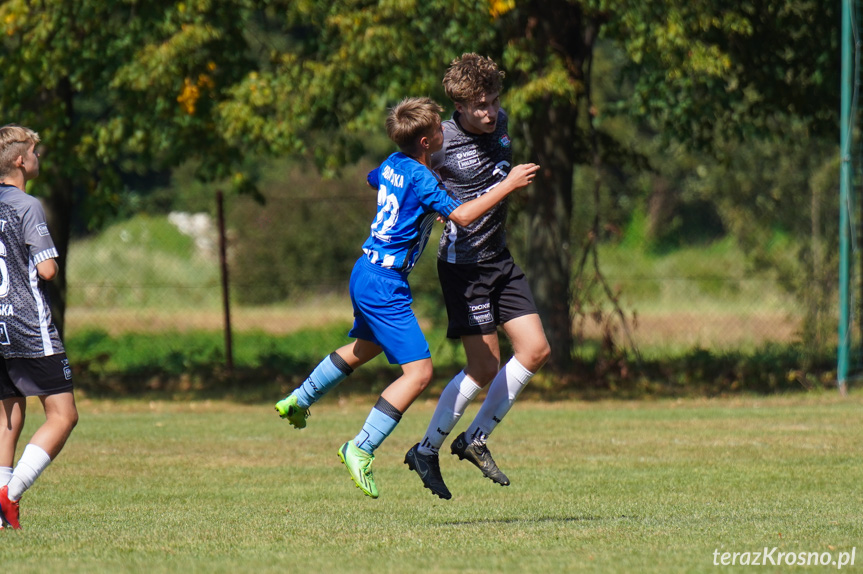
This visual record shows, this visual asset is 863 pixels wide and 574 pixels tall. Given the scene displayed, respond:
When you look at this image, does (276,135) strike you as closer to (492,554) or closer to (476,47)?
(476,47)

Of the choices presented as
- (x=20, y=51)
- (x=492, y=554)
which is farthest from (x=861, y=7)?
(x=492, y=554)

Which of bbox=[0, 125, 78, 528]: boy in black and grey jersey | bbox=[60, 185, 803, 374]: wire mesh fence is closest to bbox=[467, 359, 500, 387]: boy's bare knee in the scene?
bbox=[0, 125, 78, 528]: boy in black and grey jersey

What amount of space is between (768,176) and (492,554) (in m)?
21.5

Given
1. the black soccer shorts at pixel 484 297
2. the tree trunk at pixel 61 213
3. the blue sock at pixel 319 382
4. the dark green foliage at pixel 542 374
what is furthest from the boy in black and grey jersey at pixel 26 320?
the tree trunk at pixel 61 213

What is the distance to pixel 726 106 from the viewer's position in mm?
14367

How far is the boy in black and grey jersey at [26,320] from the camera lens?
224 inches

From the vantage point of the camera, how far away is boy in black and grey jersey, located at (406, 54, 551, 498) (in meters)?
6.20

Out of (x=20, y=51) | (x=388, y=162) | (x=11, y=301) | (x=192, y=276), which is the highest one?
(x=20, y=51)

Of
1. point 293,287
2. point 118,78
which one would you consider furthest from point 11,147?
point 293,287

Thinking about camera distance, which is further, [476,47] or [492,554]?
[476,47]

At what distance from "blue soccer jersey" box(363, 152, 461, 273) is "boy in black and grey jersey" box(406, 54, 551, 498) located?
480mm

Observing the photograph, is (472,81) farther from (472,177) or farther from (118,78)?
(118,78)

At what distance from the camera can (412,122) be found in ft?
19.0

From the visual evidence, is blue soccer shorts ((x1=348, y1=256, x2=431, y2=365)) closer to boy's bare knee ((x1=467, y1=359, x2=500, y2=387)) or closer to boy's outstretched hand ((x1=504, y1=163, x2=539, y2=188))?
boy's bare knee ((x1=467, y1=359, x2=500, y2=387))
